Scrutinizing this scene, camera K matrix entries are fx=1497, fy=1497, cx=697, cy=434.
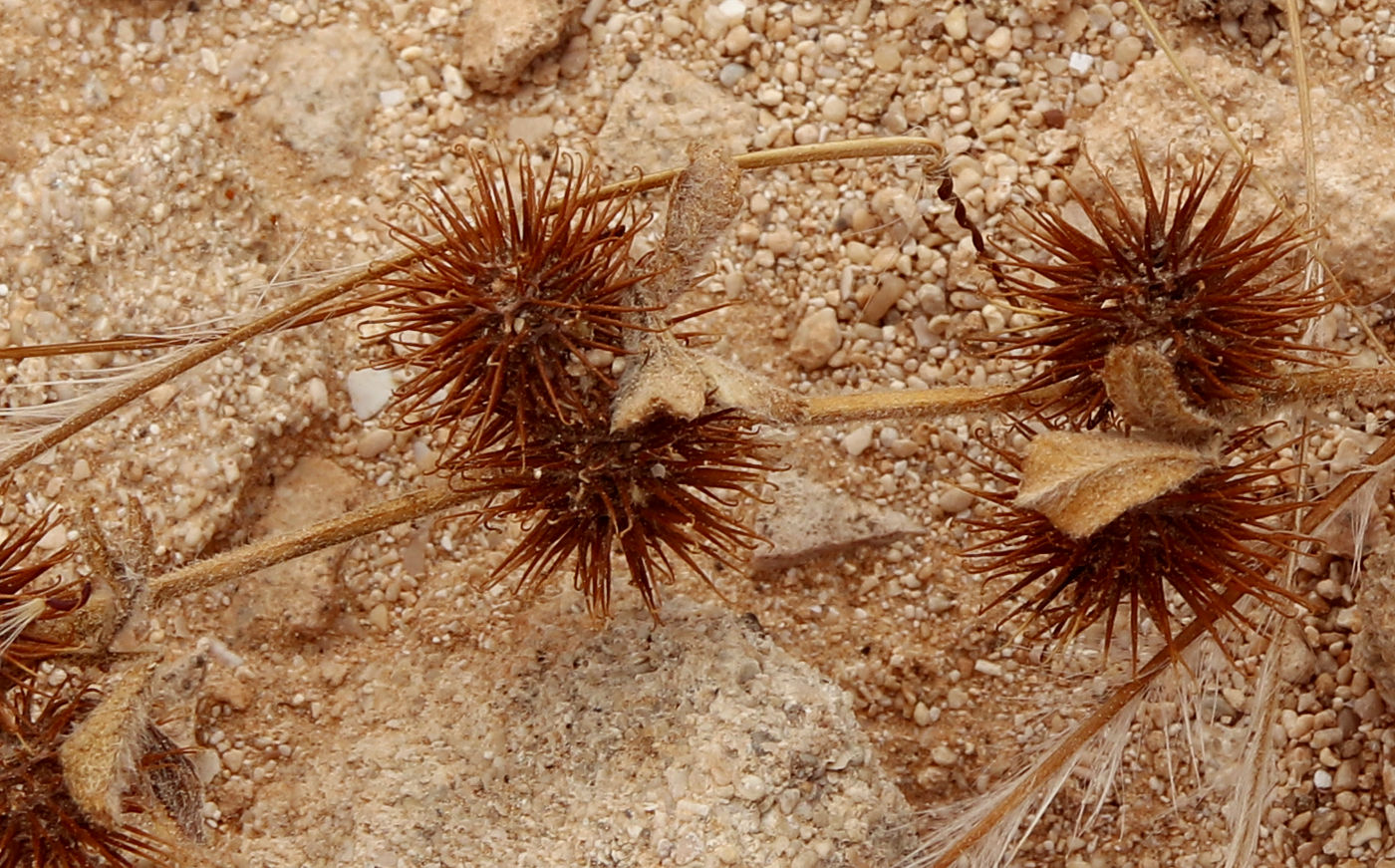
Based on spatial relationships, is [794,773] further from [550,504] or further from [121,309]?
[121,309]

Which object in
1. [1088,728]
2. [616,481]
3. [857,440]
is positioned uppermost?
[857,440]

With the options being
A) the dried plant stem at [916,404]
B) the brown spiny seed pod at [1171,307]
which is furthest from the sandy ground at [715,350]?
the brown spiny seed pod at [1171,307]

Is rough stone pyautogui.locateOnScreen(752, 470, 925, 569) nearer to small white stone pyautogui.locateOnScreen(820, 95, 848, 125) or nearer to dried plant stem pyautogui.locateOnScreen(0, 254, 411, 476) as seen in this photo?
small white stone pyautogui.locateOnScreen(820, 95, 848, 125)

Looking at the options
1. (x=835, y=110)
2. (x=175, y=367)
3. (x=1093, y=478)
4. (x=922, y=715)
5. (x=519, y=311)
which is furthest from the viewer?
(x=835, y=110)

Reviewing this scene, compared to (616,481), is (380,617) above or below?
above

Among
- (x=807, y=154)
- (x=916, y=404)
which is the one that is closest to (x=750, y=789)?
(x=916, y=404)

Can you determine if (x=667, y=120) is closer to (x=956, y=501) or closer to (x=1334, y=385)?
(x=956, y=501)

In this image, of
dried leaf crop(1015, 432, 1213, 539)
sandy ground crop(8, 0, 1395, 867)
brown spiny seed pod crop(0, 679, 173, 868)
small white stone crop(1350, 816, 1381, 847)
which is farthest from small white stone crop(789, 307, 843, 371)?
brown spiny seed pod crop(0, 679, 173, 868)
